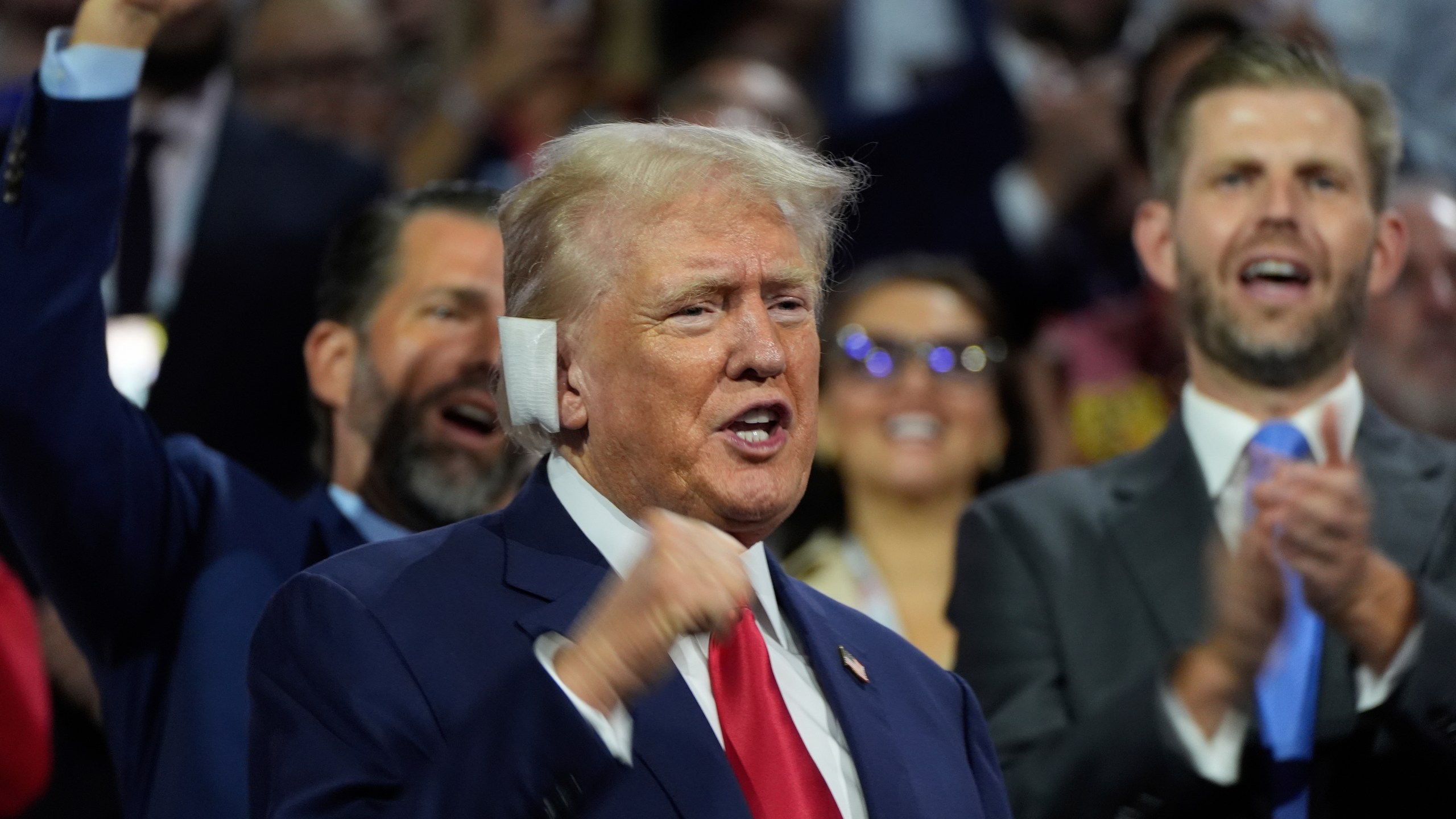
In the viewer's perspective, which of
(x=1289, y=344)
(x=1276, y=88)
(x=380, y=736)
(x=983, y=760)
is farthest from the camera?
(x=1276, y=88)

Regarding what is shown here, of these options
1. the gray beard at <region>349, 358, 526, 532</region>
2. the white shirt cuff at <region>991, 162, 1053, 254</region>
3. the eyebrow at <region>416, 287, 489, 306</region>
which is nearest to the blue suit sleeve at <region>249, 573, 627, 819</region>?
the gray beard at <region>349, 358, 526, 532</region>

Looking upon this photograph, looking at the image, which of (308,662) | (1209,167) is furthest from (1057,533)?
(308,662)

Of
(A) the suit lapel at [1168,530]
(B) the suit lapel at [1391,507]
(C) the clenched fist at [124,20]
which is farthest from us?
(A) the suit lapel at [1168,530]

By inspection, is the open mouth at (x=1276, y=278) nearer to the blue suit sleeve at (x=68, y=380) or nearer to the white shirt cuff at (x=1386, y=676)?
the white shirt cuff at (x=1386, y=676)

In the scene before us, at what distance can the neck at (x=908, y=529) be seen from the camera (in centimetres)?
400

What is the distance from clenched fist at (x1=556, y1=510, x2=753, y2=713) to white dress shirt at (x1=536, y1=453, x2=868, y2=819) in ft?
0.79

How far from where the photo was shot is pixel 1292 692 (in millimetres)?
2629

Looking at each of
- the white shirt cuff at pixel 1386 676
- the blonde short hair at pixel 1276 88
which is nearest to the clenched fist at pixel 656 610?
the white shirt cuff at pixel 1386 676

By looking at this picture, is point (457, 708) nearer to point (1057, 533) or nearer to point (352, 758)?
point (352, 758)

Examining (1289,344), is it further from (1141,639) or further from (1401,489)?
(1141,639)

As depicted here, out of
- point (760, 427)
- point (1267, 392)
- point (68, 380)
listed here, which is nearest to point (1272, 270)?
point (1267, 392)

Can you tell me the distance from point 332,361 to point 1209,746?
157 cm

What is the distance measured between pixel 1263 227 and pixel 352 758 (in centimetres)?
168

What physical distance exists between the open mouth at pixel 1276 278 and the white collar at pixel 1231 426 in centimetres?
16
